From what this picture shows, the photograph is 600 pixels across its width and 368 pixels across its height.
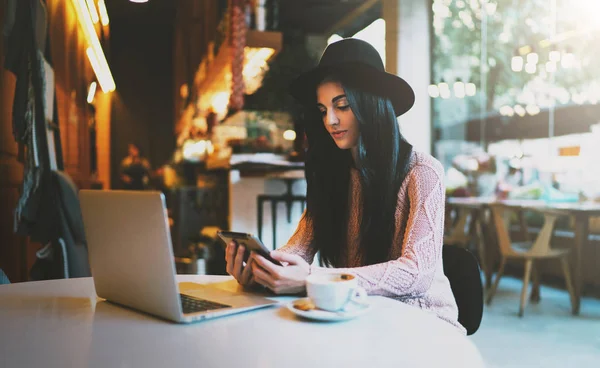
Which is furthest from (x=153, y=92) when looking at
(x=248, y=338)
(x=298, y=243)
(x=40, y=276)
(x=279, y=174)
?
(x=248, y=338)

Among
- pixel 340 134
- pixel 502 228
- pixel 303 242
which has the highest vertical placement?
pixel 340 134

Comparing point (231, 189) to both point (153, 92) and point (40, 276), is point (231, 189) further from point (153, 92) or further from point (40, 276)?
point (153, 92)

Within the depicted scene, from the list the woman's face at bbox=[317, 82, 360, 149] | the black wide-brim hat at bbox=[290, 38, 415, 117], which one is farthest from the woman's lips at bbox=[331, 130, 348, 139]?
the black wide-brim hat at bbox=[290, 38, 415, 117]

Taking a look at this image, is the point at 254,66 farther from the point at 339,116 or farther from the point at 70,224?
the point at 339,116


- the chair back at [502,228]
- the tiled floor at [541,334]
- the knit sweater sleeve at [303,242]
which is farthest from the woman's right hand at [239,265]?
the chair back at [502,228]

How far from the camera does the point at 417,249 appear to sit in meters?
1.19

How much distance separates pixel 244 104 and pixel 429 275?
4191mm

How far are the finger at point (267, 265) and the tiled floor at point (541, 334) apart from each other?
7.79 feet

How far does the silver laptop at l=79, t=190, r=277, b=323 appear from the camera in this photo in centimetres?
80

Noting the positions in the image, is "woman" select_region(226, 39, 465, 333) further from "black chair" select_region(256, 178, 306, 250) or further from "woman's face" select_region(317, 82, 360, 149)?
"black chair" select_region(256, 178, 306, 250)

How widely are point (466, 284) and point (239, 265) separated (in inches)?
24.0

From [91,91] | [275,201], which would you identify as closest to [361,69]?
[275,201]

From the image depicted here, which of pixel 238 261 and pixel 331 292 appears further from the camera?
pixel 238 261

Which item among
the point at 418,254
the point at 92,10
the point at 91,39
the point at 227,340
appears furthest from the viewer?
the point at 91,39
